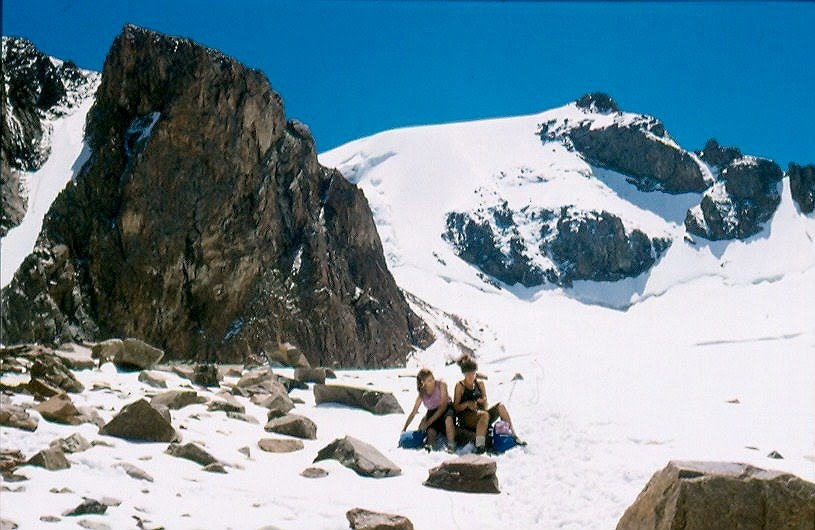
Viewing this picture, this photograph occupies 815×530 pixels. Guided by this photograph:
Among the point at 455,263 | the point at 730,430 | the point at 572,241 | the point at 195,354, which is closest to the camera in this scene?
the point at 730,430

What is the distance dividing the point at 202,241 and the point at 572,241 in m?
146

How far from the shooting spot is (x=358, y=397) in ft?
47.9

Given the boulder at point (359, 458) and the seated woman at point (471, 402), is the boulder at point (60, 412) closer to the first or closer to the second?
the boulder at point (359, 458)

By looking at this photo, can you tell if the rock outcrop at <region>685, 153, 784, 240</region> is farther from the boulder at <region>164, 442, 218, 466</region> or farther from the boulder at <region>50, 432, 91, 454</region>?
the boulder at <region>50, 432, 91, 454</region>

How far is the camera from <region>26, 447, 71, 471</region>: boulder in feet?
25.1

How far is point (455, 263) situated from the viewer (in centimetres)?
16438

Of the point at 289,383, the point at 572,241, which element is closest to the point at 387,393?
the point at 289,383

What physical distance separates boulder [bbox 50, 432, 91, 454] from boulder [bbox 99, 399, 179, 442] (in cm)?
88

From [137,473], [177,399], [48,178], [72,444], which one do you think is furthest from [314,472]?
[48,178]

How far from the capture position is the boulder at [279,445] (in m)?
10.3

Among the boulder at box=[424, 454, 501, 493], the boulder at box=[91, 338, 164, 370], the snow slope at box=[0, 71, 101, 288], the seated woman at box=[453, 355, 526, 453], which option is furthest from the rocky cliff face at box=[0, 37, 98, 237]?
the boulder at box=[424, 454, 501, 493]

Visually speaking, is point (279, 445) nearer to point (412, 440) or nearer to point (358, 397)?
point (412, 440)

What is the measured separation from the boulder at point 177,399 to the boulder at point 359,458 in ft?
11.9

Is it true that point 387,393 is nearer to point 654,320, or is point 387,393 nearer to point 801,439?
point 801,439
